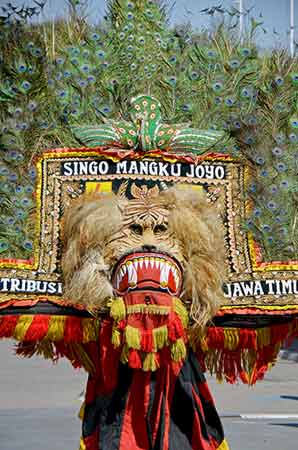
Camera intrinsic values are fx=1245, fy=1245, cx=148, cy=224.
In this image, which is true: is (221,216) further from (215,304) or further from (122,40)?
(122,40)

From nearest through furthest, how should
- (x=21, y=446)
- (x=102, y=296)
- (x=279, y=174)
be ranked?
1. (x=102, y=296)
2. (x=279, y=174)
3. (x=21, y=446)

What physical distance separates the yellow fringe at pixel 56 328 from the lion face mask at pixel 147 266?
206 mm

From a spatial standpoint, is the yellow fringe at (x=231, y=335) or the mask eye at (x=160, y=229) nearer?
the mask eye at (x=160, y=229)

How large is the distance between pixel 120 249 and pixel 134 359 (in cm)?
56

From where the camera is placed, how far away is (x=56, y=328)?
639cm

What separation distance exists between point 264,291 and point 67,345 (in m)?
1.10

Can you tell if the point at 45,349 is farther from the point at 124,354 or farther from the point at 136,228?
the point at 136,228

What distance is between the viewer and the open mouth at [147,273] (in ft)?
20.0

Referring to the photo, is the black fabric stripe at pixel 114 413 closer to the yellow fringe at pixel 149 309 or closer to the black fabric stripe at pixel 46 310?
the black fabric stripe at pixel 46 310

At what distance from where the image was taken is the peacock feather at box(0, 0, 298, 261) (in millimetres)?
6504

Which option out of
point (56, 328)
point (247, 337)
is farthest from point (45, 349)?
point (247, 337)

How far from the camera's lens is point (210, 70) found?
6664 mm

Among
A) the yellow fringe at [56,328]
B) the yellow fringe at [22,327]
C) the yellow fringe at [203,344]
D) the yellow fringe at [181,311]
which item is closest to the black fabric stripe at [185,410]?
the yellow fringe at [203,344]

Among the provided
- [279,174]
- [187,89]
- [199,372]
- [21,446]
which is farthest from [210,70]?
[21,446]
